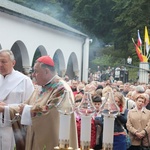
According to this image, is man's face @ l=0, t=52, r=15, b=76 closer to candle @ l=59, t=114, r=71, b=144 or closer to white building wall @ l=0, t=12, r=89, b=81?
candle @ l=59, t=114, r=71, b=144

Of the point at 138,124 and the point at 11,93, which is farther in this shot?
the point at 138,124

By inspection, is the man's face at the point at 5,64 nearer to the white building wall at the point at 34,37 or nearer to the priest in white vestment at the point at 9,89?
the priest in white vestment at the point at 9,89

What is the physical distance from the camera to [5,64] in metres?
5.07

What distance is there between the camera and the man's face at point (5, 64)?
4992 mm

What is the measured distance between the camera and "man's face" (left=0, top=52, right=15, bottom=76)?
499 centimetres

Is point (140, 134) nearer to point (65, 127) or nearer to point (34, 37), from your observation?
point (65, 127)

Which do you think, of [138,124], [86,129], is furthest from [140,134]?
[86,129]

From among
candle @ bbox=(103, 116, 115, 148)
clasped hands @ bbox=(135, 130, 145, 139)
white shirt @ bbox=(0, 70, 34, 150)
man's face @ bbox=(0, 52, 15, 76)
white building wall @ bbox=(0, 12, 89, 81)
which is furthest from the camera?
white building wall @ bbox=(0, 12, 89, 81)

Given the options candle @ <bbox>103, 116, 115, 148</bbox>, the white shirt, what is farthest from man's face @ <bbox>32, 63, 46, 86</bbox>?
candle @ <bbox>103, 116, 115, 148</bbox>

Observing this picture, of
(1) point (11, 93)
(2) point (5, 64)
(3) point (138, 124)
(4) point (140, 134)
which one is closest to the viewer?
(2) point (5, 64)

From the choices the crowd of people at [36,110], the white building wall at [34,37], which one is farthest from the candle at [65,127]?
the white building wall at [34,37]

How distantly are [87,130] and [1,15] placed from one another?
14894 mm

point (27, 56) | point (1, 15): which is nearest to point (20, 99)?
point (1, 15)

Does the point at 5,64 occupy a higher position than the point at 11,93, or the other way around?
the point at 5,64
